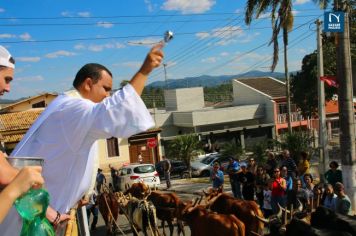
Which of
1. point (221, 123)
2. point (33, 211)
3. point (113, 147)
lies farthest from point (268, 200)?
point (221, 123)

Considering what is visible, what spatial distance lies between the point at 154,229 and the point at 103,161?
78.5 ft

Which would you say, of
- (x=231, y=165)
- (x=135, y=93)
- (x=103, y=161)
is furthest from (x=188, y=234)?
(x=103, y=161)

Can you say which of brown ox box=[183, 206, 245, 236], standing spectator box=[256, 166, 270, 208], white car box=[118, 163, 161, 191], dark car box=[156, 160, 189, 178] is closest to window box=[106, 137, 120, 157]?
dark car box=[156, 160, 189, 178]

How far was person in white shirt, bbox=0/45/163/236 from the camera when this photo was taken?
202cm

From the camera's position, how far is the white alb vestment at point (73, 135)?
6.59ft

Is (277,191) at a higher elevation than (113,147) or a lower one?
higher

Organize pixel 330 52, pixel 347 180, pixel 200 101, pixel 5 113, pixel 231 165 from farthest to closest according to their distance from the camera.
Result: pixel 200 101 → pixel 5 113 → pixel 330 52 → pixel 231 165 → pixel 347 180

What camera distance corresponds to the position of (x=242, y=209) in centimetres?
959

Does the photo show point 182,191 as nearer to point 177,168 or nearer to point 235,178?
point 235,178

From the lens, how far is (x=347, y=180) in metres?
11.2

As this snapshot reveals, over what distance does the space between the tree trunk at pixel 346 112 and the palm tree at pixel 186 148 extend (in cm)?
1576

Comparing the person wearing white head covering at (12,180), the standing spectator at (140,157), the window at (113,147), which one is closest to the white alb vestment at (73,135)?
the person wearing white head covering at (12,180)

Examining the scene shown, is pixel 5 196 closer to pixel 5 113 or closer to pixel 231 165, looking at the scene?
pixel 231 165

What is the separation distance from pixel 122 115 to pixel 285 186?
30.8ft
